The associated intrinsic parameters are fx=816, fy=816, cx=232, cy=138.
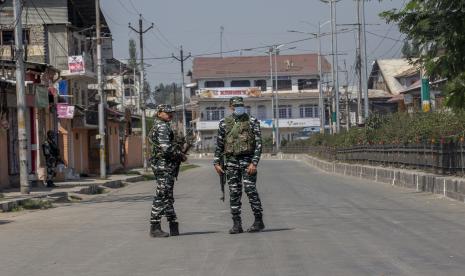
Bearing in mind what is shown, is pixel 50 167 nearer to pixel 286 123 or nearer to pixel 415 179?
pixel 415 179

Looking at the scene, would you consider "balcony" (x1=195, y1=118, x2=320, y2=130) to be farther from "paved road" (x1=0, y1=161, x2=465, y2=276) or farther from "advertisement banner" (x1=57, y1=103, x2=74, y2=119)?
"paved road" (x1=0, y1=161, x2=465, y2=276)

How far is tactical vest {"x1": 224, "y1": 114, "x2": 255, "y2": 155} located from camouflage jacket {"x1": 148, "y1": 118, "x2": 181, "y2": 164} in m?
0.75

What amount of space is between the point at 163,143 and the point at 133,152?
5053 cm

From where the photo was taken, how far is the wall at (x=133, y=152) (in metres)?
58.8

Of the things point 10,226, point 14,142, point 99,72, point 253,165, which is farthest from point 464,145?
point 99,72

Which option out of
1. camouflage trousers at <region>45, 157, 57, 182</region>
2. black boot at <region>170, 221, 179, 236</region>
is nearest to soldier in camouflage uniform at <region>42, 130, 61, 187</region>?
camouflage trousers at <region>45, 157, 57, 182</region>

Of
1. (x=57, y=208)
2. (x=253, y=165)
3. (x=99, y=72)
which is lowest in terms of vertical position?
(x=57, y=208)

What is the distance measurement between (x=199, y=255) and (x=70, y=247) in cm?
219

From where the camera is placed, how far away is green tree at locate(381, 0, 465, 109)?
14195mm

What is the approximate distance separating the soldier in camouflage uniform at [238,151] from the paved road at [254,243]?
1.99 ft

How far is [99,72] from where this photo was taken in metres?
37.0

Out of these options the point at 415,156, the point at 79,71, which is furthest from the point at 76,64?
the point at 415,156

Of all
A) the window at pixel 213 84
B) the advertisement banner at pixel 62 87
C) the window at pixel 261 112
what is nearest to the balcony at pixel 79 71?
the advertisement banner at pixel 62 87

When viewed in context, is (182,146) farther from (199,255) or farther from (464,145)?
(464,145)
